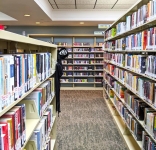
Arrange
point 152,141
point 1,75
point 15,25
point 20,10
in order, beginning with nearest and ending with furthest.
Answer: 1. point 1,75
2. point 152,141
3. point 20,10
4. point 15,25

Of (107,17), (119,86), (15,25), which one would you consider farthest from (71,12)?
(119,86)

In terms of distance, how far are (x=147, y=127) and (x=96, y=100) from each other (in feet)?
12.6

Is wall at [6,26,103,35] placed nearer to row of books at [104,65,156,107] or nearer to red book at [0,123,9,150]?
row of books at [104,65,156,107]

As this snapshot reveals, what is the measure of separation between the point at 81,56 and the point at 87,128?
436 cm

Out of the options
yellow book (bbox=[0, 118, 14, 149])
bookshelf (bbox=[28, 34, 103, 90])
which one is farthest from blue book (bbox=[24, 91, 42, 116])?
bookshelf (bbox=[28, 34, 103, 90])

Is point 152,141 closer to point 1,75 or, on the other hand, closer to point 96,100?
point 1,75

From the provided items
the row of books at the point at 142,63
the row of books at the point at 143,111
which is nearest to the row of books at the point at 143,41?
the row of books at the point at 142,63

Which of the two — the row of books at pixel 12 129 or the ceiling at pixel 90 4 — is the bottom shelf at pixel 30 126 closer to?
the row of books at pixel 12 129

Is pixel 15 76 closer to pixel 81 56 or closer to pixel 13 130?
pixel 13 130

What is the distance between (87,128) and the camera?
13.1ft

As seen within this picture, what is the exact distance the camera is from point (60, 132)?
3762mm

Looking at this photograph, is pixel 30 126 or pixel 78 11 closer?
pixel 30 126

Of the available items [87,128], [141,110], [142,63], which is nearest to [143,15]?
[142,63]

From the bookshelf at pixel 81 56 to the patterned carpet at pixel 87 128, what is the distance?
2.07 m
